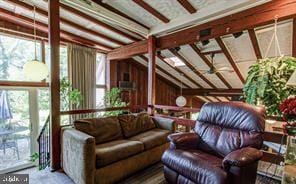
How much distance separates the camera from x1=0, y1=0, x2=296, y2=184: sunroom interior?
213 centimetres

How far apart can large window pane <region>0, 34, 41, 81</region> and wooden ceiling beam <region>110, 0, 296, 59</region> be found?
3279 millimetres

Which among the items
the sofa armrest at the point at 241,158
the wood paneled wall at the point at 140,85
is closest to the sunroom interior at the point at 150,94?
the sofa armrest at the point at 241,158

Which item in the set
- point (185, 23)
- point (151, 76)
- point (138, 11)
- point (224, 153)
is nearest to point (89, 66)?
point (151, 76)

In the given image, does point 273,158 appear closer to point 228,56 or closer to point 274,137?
point 274,137

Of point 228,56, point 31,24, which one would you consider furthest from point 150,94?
point 31,24

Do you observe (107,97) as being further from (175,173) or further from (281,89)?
(281,89)

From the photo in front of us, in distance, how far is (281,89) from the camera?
2172 mm

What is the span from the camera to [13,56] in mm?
3982

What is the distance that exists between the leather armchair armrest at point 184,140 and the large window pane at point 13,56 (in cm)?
340

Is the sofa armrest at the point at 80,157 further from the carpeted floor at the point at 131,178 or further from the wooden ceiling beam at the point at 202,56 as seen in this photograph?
the wooden ceiling beam at the point at 202,56

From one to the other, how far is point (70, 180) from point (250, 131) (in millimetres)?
2411

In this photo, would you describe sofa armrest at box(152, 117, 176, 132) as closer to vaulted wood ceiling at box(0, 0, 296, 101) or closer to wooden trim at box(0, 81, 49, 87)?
vaulted wood ceiling at box(0, 0, 296, 101)

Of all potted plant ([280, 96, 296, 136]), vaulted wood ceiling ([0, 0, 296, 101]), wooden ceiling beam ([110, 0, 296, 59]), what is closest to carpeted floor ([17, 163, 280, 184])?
potted plant ([280, 96, 296, 136])

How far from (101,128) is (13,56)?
9.54 feet
